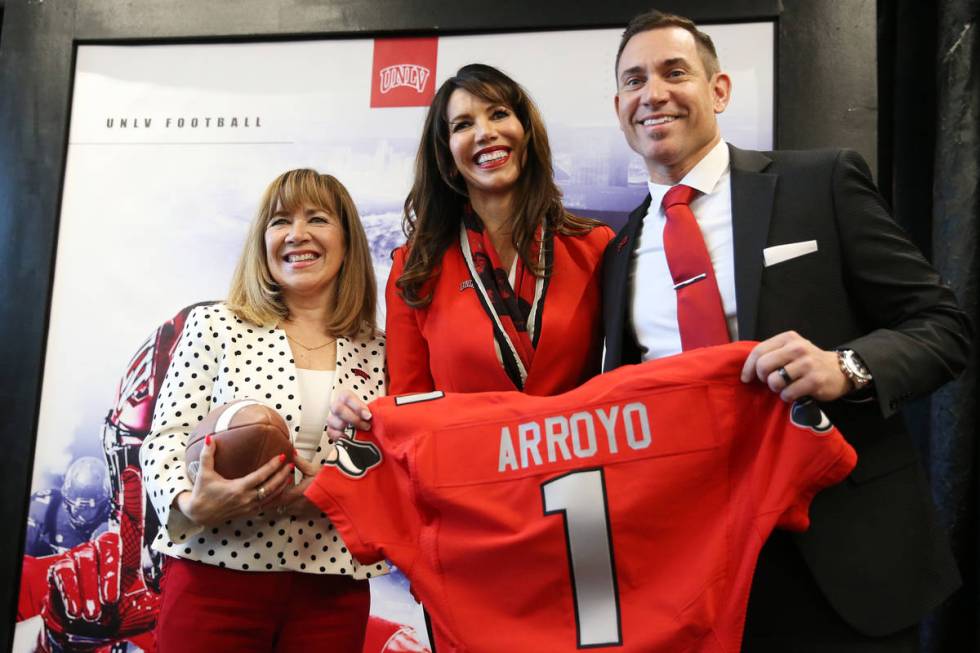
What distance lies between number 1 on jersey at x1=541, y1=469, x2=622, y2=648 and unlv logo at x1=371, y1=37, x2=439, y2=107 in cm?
183

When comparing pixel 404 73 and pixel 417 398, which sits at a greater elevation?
pixel 404 73

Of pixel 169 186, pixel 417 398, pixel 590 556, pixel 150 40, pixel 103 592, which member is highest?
pixel 150 40

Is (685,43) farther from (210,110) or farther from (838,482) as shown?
(210,110)

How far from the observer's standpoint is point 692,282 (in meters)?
1.46

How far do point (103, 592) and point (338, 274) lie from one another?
1.58 m

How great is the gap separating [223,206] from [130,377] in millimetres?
683

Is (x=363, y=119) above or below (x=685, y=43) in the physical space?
above

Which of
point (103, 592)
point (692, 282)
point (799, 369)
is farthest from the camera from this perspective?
point (103, 592)

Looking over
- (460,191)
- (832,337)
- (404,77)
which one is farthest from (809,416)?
(404,77)

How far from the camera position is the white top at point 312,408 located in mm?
1773

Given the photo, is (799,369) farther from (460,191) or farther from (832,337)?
(460,191)

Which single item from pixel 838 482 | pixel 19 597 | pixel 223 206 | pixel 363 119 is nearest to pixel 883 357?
pixel 838 482

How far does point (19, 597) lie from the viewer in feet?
→ 9.21

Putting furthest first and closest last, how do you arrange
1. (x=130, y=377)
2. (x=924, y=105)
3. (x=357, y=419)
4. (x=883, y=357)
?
(x=130, y=377) → (x=924, y=105) → (x=357, y=419) → (x=883, y=357)
